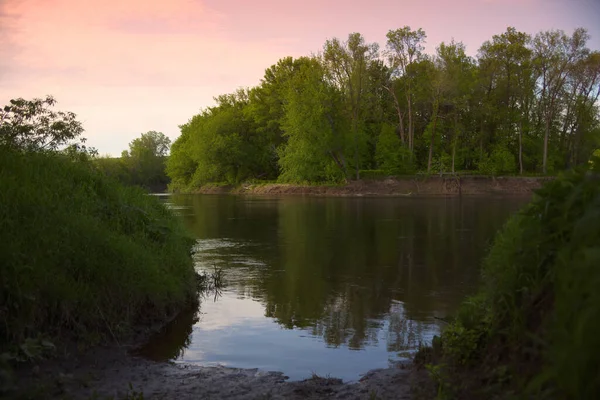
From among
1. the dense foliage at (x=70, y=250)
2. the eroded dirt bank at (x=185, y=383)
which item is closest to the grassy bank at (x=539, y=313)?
the eroded dirt bank at (x=185, y=383)

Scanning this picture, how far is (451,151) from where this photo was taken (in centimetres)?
8119

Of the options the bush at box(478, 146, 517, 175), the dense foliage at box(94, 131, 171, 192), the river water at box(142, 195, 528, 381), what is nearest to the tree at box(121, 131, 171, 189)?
the dense foliage at box(94, 131, 171, 192)

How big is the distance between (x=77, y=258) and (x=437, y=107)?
71.6 meters

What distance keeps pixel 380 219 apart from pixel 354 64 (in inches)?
1809

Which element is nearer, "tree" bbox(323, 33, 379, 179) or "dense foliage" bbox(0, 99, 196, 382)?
"dense foliage" bbox(0, 99, 196, 382)

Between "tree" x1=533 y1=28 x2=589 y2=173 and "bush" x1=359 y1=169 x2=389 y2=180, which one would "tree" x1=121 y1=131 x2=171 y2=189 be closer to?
"bush" x1=359 y1=169 x2=389 y2=180

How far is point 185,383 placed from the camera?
23.2 ft

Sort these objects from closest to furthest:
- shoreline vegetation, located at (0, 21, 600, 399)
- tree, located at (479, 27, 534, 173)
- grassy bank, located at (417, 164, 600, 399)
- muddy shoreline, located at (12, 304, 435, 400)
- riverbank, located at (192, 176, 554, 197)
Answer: grassy bank, located at (417, 164, 600, 399), shoreline vegetation, located at (0, 21, 600, 399), muddy shoreline, located at (12, 304, 435, 400), riverbank, located at (192, 176, 554, 197), tree, located at (479, 27, 534, 173)

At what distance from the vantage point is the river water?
8.91 meters

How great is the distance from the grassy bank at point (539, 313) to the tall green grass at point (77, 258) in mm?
5013

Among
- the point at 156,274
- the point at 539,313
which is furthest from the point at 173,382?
the point at 539,313

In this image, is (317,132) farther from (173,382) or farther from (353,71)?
(173,382)

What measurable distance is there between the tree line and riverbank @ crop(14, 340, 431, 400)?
216 feet

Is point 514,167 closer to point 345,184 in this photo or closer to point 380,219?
point 345,184
